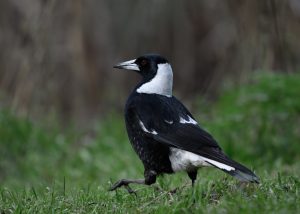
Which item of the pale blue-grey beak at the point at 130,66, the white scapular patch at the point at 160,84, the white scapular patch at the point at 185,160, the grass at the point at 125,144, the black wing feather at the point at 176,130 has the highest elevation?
the pale blue-grey beak at the point at 130,66

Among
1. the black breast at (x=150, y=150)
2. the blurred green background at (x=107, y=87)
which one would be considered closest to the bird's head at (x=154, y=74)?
the black breast at (x=150, y=150)

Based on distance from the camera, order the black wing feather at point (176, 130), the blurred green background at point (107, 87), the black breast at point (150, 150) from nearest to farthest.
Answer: the black wing feather at point (176, 130) < the black breast at point (150, 150) < the blurred green background at point (107, 87)

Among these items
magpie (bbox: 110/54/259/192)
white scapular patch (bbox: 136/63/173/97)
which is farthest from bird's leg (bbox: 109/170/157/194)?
white scapular patch (bbox: 136/63/173/97)

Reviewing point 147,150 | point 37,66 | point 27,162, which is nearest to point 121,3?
point 37,66

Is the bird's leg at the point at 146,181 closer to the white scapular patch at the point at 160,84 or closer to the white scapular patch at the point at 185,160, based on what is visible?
the white scapular patch at the point at 185,160

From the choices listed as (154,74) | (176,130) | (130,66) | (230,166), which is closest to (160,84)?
(154,74)

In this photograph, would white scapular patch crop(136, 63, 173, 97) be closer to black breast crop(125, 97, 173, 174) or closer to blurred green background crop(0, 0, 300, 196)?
black breast crop(125, 97, 173, 174)

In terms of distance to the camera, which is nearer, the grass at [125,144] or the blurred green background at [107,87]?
the grass at [125,144]

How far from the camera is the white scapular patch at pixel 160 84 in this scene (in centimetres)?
691

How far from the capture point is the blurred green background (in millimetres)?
9773

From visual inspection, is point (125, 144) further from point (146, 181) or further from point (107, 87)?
point (107, 87)

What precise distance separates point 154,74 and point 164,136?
2.98ft

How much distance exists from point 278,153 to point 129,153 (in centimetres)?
185

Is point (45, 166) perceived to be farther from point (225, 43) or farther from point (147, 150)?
point (225, 43)
